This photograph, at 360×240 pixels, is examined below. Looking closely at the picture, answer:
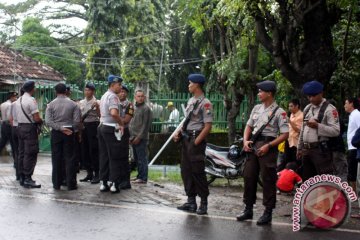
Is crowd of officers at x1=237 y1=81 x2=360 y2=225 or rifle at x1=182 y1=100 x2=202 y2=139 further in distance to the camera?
rifle at x1=182 y1=100 x2=202 y2=139

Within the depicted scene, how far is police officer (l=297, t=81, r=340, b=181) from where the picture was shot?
7.20 m

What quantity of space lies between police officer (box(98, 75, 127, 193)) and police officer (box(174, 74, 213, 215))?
151 cm

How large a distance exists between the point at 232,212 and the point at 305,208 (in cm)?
145

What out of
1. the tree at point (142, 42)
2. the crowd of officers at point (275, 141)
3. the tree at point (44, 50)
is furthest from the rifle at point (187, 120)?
the tree at point (44, 50)

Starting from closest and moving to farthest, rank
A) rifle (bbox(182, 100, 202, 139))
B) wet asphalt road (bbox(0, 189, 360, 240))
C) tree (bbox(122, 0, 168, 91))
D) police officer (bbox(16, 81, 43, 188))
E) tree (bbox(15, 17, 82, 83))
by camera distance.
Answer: wet asphalt road (bbox(0, 189, 360, 240))
rifle (bbox(182, 100, 202, 139))
police officer (bbox(16, 81, 43, 188))
tree (bbox(122, 0, 168, 91))
tree (bbox(15, 17, 82, 83))

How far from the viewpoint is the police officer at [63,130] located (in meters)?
9.55

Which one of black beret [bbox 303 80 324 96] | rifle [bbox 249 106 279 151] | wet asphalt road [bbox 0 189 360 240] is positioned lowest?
wet asphalt road [bbox 0 189 360 240]

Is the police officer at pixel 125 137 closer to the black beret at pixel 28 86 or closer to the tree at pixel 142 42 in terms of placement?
the black beret at pixel 28 86

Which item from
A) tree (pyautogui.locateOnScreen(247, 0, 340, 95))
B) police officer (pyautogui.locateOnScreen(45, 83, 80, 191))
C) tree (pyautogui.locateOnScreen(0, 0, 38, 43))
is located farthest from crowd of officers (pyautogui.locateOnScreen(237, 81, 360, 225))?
tree (pyautogui.locateOnScreen(0, 0, 38, 43))

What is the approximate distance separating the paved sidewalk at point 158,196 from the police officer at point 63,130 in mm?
356

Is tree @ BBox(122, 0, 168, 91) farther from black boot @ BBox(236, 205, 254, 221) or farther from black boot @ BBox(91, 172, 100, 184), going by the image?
black boot @ BBox(236, 205, 254, 221)

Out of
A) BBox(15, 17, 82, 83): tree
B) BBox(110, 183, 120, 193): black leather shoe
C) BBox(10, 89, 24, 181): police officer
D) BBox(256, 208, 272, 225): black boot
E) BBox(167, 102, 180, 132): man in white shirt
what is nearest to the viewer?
BBox(256, 208, 272, 225): black boot

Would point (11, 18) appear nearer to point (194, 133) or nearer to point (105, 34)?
point (105, 34)

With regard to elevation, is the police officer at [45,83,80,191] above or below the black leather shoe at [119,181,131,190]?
above
